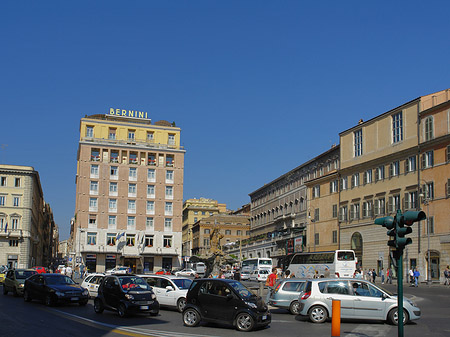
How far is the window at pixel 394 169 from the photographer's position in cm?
5538

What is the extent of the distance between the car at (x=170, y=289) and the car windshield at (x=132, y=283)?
6.89 feet

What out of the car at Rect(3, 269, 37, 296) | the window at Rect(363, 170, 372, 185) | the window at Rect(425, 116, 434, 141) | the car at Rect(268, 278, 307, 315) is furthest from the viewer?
the window at Rect(363, 170, 372, 185)

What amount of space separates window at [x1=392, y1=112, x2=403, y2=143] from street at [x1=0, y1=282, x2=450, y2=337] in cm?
3565

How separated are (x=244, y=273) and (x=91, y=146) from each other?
3174cm

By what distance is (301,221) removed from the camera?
78.4 meters

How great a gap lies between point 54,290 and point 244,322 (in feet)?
35.5

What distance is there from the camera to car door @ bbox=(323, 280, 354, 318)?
62.3 feet

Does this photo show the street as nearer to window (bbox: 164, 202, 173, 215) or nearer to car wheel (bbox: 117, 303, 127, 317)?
car wheel (bbox: 117, 303, 127, 317)

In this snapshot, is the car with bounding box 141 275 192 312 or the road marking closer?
the road marking

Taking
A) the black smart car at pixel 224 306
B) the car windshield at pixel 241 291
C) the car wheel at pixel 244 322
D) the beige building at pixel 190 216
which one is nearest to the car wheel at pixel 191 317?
the black smart car at pixel 224 306

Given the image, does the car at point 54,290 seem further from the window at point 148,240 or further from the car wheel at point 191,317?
the window at point 148,240

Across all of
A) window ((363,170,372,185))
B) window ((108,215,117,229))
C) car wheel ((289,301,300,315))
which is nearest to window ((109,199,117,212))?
window ((108,215,117,229))

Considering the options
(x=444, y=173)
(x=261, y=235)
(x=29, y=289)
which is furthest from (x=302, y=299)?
(x=261, y=235)

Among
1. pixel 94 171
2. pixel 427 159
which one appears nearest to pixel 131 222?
pixel 94 171
